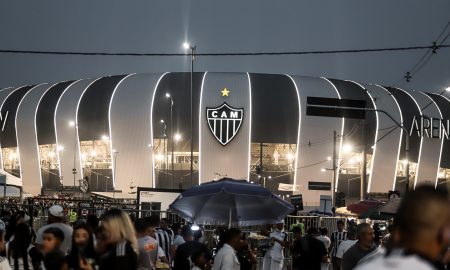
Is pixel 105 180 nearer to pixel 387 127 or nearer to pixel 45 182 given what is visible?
pixel 45 182

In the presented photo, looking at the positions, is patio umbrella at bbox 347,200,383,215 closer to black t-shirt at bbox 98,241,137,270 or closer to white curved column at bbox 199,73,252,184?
black t-shirt at bbox 98,241,137,270

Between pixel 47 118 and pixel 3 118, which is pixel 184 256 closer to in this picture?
pixel 47 118

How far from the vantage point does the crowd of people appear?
7.53 ft

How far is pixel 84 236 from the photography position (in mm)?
6383

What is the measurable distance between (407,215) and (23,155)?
73610mm

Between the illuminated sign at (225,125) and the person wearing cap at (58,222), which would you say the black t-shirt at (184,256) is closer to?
the person wearing cap at (58,222)

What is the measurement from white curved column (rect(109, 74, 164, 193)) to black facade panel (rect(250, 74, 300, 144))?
9658mm

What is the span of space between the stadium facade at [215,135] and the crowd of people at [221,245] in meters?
48.5

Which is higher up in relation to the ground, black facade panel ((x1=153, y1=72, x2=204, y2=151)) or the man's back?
the man's back

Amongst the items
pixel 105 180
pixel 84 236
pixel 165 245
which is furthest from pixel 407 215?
pixel 105 180

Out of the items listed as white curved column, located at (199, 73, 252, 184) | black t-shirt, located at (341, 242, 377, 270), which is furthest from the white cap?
white curved column, located at (199, 73, 252, 184)

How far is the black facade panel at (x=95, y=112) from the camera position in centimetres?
6756

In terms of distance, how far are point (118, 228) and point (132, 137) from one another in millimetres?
60387

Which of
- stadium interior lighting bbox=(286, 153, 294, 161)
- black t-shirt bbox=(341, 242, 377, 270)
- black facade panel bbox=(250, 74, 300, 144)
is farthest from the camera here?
stadium interior lighting bbox=(286, 153, 294, 161)
